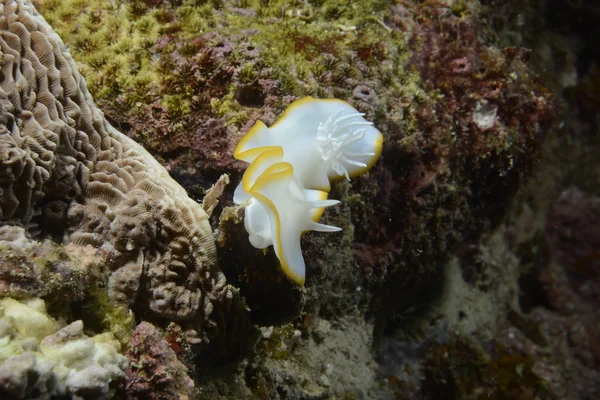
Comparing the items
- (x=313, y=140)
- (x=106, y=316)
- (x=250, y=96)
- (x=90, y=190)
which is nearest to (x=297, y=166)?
(x=313, y=140)

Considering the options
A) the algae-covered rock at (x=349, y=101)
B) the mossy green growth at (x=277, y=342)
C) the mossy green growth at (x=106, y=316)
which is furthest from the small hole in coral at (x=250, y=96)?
the mossy green growth at (x=277, y=342)

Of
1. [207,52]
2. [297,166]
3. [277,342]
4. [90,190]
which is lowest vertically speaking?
[277,342]

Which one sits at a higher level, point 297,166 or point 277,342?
point 297,166

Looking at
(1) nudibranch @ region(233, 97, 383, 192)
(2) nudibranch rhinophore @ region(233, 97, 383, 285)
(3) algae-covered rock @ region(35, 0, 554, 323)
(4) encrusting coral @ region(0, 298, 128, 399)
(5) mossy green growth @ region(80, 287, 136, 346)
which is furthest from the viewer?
(3) algae-covered rock @ region(35, 0, 554, 323)

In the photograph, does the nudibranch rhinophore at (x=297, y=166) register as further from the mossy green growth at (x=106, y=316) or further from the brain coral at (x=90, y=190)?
the mossy green growth at (x=106, y=316)

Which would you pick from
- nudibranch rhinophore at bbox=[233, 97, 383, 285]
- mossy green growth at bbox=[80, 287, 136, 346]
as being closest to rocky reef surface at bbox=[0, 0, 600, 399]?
mossy green growth at bbox=[80, 287, 136, 346]

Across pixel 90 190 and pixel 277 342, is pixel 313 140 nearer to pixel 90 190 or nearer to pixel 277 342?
pixel 90 190

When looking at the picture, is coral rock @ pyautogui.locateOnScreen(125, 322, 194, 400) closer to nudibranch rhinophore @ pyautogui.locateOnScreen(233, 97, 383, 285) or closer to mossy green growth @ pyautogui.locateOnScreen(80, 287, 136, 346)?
mossy green growth @ pyautogui.locateOnScreen(80, 287, 136, 346)
